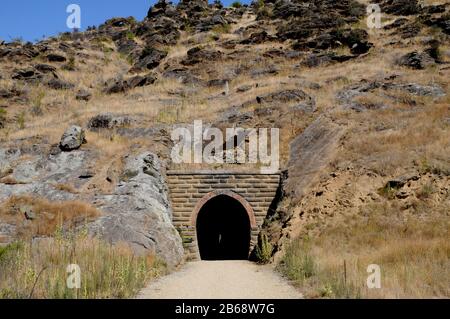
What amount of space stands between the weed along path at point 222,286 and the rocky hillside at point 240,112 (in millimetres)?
2500

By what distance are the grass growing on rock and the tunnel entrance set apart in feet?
50.6

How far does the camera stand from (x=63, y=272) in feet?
25.7

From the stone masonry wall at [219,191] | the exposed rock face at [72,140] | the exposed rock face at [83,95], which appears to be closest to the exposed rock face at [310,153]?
the stone masonry wall at [219,191]

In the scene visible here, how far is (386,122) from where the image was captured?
19062mm

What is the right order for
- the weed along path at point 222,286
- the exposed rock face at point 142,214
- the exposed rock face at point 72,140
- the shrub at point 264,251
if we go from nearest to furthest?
the weed along path at point 222,286, the exposed rock face at point 142,214, the shrub at point 264,251, the exposed rock face at point 72,140

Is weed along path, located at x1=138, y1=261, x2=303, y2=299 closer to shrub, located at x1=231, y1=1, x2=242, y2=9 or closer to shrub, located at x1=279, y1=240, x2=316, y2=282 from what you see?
shrub, located at x1=279, y1=240, x2=316, y2=282

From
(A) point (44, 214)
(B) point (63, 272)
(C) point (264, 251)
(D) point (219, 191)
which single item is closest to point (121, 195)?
(A) point (44, 214)

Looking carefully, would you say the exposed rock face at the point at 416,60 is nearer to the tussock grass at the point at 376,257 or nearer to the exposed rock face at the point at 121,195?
the tussock grass at the point at 376,257

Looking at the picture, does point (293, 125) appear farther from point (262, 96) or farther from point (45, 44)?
point (45, 44)

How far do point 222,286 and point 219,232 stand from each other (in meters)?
17.5

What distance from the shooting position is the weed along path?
8445mm

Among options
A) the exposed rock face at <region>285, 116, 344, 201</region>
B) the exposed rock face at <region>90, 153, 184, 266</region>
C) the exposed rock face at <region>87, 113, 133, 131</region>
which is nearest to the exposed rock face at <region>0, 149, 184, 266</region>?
the exposed rock face at <region>90, 153, 184, 266</region>

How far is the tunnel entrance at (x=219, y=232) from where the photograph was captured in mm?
25484

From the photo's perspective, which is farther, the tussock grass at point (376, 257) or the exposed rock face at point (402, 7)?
the exposed rock face at point (402, 7)
